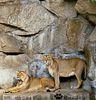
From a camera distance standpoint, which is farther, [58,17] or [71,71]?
[58,17]

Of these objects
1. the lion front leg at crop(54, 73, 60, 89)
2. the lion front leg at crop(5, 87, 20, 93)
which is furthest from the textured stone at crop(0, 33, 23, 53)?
the lion front leg at crop(54, 73, 60, 89)

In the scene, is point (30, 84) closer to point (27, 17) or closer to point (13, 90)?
point (13, 90)

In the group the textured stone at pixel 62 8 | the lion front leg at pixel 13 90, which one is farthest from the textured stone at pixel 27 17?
the lion front leg at pixel 13 90

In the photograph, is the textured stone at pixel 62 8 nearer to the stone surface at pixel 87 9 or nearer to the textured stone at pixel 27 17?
the textured stone at pixel 27 17

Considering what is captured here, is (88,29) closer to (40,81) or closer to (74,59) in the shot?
(74,59)

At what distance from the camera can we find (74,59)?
7047 mm

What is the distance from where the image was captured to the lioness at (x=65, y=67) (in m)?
6.93

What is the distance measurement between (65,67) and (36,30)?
103cm

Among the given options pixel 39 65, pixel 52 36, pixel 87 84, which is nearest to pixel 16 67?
pixel 39 65

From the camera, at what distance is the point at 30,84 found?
6898 millimetres

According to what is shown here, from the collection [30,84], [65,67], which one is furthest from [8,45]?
[65,67]

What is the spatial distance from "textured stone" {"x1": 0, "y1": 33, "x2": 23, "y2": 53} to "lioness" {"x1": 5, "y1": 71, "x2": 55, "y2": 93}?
61 centimetres

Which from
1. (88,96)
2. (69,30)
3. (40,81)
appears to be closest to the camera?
(88,96)

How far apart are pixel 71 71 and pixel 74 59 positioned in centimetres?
23
